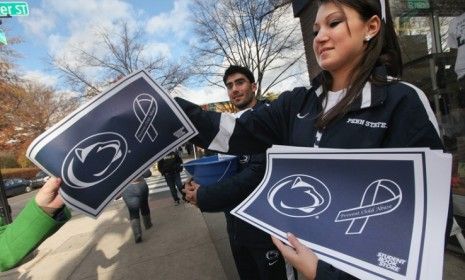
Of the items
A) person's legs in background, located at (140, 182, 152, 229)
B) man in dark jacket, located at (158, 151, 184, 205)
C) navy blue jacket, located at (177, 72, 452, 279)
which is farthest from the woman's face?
man in dark jacket, located at (158, 151, 184, 205)

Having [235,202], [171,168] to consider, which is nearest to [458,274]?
[235,202]

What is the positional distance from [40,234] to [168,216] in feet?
21.1

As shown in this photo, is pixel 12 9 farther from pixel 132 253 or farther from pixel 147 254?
pixel 147 254

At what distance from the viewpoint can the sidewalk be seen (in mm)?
4652

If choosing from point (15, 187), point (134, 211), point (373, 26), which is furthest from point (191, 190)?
point (15, 187)

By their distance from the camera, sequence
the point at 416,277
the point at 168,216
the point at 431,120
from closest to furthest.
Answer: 1. the point at 416,277
2. the point at 431,120
3. the point at 168,216

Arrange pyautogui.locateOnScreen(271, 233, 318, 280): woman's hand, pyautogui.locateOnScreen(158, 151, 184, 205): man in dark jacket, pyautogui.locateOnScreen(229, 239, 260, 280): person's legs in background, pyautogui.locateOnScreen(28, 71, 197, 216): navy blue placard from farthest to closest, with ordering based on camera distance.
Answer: pyautogui.locateOnScreen(158, 151, 184, 205): man in dark jacket → pyautogui.locateOnScreen(229, 239, 260, 280): person's legs in background → pyautogui.locateOnScreen(28, 71, 197, 216): navy blue placard → pyautogui.locateOnScreen(271, 233, 318, 280): woman's hand

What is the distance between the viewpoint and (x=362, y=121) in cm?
119

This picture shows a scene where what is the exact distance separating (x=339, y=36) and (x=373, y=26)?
147 mm

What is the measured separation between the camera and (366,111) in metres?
1.20

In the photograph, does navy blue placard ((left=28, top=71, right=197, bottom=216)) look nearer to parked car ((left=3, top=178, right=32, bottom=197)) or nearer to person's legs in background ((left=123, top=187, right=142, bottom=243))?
person's legs in background ((left=123, top=187, right=142, bottom=243))

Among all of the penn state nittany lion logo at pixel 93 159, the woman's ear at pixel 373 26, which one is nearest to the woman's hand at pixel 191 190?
the penn state nittany lion logo at pixel 93 159

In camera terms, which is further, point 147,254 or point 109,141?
point 147,254

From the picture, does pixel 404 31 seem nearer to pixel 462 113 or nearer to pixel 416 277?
pixel 462 113
